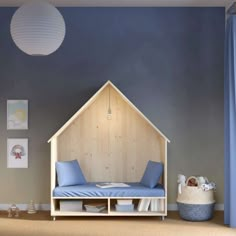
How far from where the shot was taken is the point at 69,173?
17.8 ft

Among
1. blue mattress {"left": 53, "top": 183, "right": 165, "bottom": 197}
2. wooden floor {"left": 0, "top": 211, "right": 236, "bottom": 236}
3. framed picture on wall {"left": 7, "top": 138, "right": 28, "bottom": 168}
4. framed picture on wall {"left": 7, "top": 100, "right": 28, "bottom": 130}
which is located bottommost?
wooden floor {"left": 0, "top": 211, "right": 236, "bottom": 236}

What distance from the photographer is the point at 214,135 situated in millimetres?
5809

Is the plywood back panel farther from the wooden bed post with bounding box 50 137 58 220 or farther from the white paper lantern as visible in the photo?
the white paper lantern

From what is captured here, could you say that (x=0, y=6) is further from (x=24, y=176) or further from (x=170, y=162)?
(x=170, y=162)

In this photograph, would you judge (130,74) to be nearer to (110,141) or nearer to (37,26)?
(110,141)

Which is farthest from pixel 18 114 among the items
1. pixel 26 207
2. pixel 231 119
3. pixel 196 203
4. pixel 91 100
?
pixel 231 119

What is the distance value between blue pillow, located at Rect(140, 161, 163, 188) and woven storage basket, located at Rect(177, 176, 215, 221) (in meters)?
0.32

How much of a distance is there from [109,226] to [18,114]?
1.81 meters

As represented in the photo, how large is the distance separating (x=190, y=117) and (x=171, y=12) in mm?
1290

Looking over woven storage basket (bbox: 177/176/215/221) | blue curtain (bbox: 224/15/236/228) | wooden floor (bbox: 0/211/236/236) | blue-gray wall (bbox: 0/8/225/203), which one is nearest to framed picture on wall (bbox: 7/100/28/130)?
blue-gray wall (bbox: 0/8/225/203)

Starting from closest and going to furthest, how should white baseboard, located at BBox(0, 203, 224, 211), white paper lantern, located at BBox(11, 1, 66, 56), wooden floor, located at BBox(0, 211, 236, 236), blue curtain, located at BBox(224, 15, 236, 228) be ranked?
white paper lantern, located at BBox(11, 1, 66, 56)
wooden floor, located at BBox(0, 211, 236, 236)
blue curtain, located at BBox(224, 15, 236, 228)
white baseboard, located at BBox(0, 203, 224, 211)

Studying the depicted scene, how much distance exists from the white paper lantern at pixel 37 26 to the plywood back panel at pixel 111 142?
2.38m

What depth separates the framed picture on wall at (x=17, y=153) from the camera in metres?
5.81

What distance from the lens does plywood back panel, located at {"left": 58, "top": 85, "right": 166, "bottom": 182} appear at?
19.0 feet
